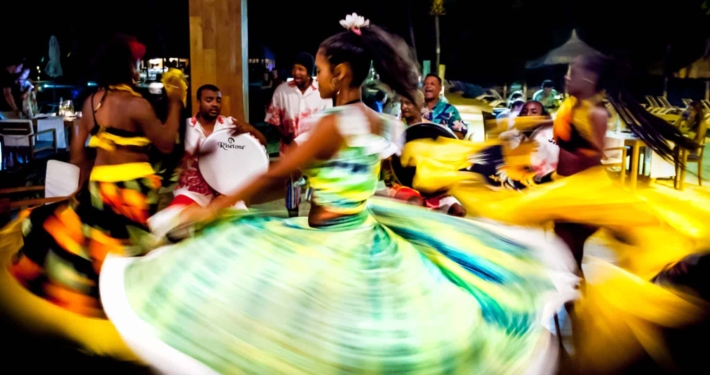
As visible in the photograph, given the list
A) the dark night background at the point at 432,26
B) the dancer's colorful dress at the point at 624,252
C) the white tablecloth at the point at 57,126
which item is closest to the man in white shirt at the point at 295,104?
the dark night background at the point at 432,26

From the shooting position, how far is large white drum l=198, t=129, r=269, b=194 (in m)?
4.73

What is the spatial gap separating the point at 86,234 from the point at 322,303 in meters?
1.20

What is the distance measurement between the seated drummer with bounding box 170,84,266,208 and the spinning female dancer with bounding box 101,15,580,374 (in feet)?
7.06

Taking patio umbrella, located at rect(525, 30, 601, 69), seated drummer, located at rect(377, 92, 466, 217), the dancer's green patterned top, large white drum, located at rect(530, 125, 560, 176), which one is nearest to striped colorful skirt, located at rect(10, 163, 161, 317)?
the dancer's green patterned top

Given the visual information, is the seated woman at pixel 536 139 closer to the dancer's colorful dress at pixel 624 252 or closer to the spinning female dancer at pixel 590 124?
the spinning female dancer at pixel 590 124

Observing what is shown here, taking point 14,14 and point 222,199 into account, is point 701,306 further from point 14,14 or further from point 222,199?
point 14,14

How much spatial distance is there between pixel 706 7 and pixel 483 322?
8.86 m

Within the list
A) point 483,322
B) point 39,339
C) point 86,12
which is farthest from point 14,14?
point 483,322

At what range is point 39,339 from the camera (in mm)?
2516

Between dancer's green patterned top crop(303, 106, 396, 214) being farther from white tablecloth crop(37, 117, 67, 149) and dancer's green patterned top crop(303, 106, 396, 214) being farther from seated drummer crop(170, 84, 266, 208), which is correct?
white tablecloth crop(37, 117, 67, 149)

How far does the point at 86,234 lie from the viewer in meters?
2.86

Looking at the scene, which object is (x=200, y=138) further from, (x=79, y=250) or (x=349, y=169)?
(x=349, y=169)

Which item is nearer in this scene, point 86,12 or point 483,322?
point 483,322

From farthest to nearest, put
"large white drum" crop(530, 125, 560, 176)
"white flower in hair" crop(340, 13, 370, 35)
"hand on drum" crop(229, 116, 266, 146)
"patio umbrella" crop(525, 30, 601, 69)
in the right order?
"patio umbrella" crop(525, 30, 601, 69) → "hand on drum" crop(229, 116, 266, 146) → "large white drum" crop(530, 125, 560, 176) → "white flower in hair" crop(340, 13, 370, 35)
